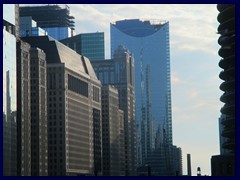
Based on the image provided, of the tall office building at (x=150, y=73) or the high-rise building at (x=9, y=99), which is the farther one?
the high-rise building at (x=9, y=99)

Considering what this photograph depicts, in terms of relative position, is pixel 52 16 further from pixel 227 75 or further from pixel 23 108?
pixel 227 75

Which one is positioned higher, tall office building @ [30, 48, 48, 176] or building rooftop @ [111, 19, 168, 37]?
building rooftop @ [111, 19, 168, 37]

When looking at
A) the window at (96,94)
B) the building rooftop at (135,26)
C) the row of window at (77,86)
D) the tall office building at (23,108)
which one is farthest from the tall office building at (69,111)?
the building rooftop at (135,26)

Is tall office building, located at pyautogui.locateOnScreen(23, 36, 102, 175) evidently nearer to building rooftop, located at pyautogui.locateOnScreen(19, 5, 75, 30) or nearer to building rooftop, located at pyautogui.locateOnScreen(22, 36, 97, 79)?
building rooftop, located at pyautogui.locateOnScreen(22, 36, 97, 79)

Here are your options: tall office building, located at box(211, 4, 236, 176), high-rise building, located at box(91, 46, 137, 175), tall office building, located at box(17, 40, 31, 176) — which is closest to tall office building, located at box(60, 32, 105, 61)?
high-rise building, located at box(91, 46, 137, 175)

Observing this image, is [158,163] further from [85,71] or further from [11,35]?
[11,35]

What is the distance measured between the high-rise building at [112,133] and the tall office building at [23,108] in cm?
→ 1336

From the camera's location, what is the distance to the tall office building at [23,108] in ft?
263

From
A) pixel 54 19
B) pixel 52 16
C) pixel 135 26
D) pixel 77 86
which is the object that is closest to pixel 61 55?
pixel 77 86

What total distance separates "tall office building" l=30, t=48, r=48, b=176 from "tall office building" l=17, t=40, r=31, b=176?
110cm

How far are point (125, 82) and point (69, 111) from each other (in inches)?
408

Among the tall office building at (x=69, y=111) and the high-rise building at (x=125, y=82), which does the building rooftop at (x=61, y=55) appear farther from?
the high-rise building at (x=125, y=82)

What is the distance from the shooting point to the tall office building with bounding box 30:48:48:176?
276 feet

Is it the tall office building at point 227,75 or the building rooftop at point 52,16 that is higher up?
the building rooftop at point 52,16
